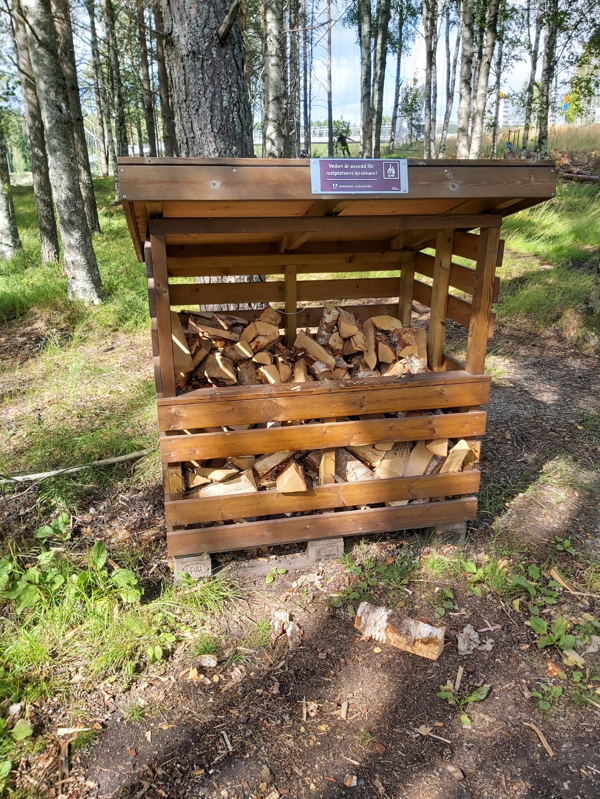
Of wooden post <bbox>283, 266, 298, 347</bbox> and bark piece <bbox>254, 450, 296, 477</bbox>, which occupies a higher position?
wooden post <bbox>283, 266, 298, 347</bbox>

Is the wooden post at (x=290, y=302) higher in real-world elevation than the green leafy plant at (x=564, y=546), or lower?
higher

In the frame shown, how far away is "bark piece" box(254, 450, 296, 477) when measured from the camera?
9.94 feet

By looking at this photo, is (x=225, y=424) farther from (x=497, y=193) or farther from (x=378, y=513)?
(x=497, y=193)

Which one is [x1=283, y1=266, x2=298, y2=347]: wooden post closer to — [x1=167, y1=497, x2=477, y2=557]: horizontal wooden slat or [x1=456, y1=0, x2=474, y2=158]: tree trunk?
[x1=167, y1=497, x2=477, y2=557]: horizontal wooden slat

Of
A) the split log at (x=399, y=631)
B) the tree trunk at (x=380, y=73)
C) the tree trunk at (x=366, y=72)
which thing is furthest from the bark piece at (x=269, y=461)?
the tree trunk at (x=380, y=73)

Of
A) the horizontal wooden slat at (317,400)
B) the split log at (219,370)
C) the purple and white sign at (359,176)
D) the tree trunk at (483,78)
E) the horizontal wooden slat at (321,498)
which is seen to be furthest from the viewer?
the tree trunk at (483,78)

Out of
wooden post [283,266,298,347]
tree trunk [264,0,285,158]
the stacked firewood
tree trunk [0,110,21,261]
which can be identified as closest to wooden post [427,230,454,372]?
the stacked firewood

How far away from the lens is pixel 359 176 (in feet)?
7.72

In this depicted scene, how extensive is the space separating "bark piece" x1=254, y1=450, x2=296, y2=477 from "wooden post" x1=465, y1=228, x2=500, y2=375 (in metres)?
1.14

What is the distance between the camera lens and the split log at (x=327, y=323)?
142 inches

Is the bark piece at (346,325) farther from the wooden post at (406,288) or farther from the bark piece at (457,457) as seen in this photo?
the bark piece at (457,457)

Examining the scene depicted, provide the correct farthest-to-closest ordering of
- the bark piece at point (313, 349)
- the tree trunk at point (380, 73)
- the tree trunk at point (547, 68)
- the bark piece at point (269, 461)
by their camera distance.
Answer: the tree trunk at point (380, 73)
the tree trunk at point (547, 68)
the bark piece at point (313, 349)
the bark piece at point (269, 461)

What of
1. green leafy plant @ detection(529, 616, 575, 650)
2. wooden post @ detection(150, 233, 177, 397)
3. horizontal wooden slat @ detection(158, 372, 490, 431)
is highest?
wooden post @ detection(150, 233, 177, 397)

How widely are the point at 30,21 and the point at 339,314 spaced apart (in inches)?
226
